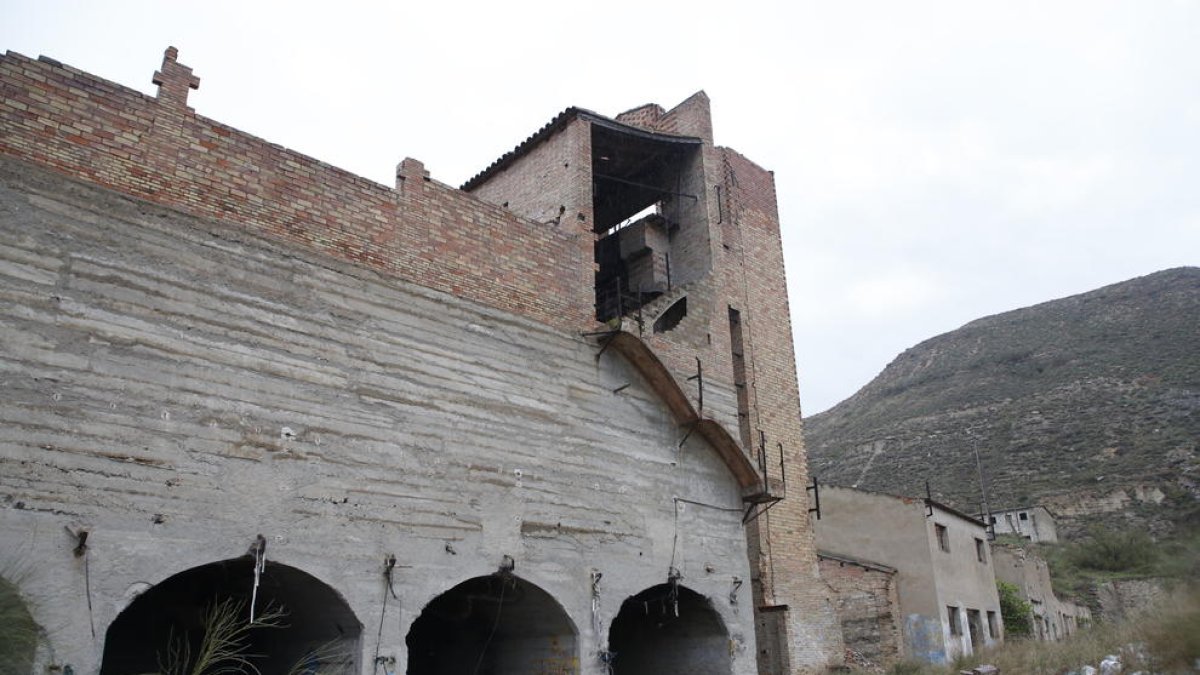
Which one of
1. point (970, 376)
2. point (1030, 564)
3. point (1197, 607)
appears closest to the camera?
point (1197, 607)

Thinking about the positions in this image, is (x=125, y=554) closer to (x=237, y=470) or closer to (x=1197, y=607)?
(x=237, y=470)

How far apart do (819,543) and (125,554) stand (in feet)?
61.4

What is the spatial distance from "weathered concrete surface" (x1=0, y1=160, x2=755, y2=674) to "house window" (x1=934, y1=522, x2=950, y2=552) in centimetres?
1167

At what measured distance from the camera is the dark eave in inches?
641

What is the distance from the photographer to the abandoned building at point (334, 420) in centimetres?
855

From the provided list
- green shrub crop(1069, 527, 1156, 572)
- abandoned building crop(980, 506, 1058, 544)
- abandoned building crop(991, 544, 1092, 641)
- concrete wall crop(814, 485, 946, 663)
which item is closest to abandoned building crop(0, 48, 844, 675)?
concrete wall crop(814, 485, 946, 663)

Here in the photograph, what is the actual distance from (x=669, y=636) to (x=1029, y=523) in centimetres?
3523

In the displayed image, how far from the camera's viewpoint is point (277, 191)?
35.3ft

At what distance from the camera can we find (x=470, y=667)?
45.2ft

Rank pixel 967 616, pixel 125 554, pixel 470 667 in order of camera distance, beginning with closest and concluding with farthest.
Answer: pixel 125 554
pixel 470 667
pixel 967 616

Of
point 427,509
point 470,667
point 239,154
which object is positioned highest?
point 239,154

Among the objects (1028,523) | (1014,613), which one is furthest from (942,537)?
(1028,523)

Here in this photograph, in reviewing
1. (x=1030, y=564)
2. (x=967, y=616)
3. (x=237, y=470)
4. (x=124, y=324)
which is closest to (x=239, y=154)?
(x=124, y=324)

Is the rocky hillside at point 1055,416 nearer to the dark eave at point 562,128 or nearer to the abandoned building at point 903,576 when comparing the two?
the abandoned building at point 903,576
